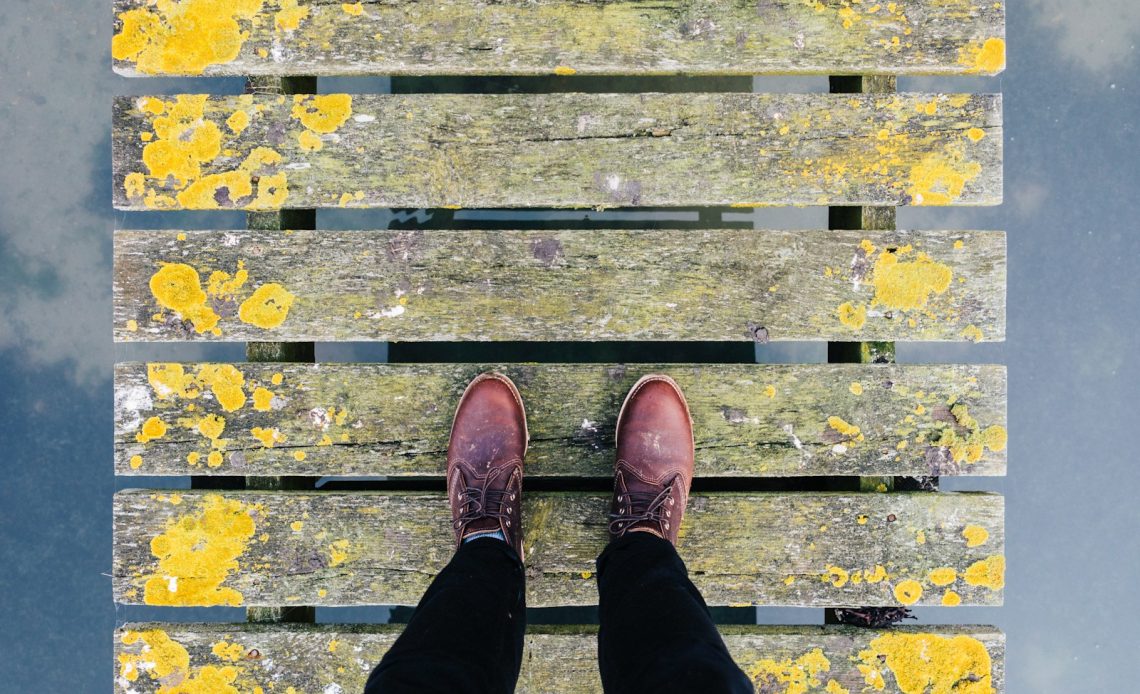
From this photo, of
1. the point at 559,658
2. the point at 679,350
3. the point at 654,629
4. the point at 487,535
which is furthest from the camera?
the point at 679,350

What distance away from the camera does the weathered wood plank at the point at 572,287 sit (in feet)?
5.29

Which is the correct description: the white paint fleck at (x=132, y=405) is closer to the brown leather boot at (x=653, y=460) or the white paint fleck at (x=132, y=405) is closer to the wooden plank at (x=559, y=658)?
the wooden plank at (x=559, y=658)

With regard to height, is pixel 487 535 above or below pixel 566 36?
below

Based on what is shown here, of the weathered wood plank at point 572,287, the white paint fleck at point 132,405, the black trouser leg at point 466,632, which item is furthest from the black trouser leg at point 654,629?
the white paint fleck at point 132,405

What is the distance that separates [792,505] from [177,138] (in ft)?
5.97

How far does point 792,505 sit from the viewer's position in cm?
164

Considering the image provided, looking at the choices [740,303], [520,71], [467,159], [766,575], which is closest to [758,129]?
[740,303]

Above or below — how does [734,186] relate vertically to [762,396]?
above

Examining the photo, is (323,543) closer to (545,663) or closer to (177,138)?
(545,663)

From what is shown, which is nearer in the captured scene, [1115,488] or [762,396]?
[762,396]

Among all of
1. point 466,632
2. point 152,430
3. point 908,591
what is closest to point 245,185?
point 152,430

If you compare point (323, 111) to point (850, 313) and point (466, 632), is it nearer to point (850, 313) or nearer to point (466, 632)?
point (466, 632)

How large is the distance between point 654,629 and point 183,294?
138 cm

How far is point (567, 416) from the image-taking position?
64.6 inches
